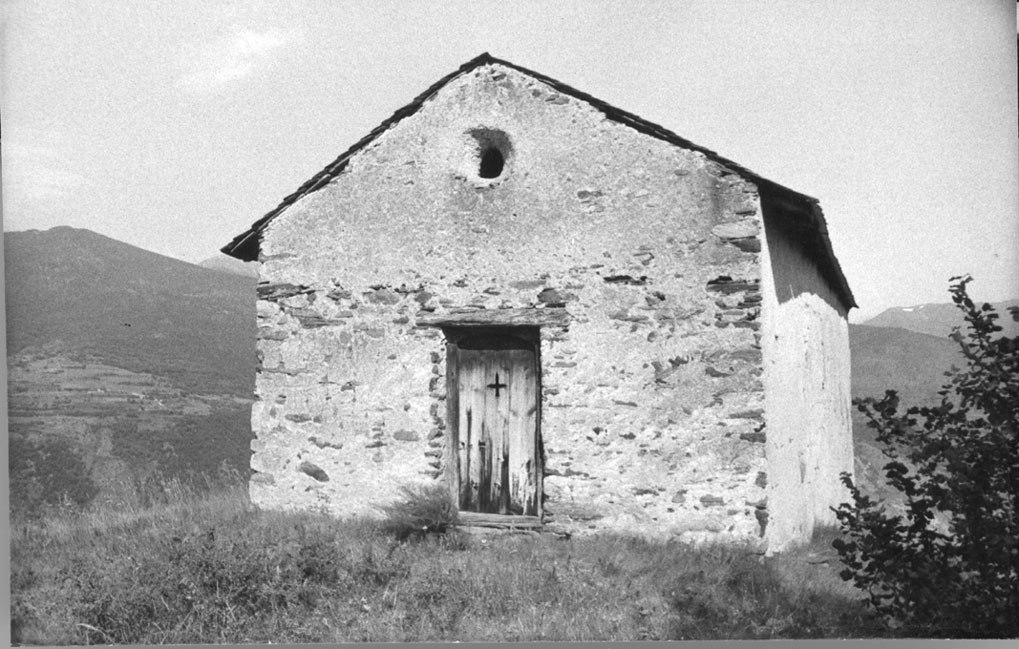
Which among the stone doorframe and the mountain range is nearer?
the mountain range

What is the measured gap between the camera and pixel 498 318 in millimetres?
7637

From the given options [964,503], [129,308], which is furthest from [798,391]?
[129,308]

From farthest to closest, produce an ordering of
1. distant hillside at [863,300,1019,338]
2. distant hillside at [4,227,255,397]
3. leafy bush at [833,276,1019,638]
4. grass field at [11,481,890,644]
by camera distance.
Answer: distant hillside at [4,227,255,397] → grass field at [11,481,890,644] → distant hillside at [863,300,1019,338] → leafy bush at [833,276,1019,638]

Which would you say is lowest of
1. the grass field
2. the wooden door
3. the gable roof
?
the grass field

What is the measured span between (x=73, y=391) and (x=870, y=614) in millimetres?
7061

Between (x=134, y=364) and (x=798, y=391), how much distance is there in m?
8.37

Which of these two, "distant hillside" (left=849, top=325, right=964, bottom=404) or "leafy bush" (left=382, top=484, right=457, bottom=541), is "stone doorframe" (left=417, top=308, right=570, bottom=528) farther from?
"distant hillside" (left=849, top=325, right=964, bottom=404)

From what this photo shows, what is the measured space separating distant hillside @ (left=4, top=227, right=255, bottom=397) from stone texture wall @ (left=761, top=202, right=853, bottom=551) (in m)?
5.81

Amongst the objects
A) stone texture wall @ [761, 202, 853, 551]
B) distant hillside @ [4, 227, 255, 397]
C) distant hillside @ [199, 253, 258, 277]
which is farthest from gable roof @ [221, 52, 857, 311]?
distant hillside @ [4, 227, 255, 397]

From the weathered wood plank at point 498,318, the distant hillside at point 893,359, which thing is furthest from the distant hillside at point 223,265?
the distant hillside at point 893,359

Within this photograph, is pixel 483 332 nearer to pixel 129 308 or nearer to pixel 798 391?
pixel 798 391

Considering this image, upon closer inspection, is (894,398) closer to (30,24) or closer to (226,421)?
(30,24)

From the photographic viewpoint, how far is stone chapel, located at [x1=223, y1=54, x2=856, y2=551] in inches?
278

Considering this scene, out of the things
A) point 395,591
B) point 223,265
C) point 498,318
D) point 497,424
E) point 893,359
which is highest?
point 223,265
